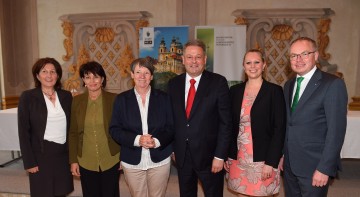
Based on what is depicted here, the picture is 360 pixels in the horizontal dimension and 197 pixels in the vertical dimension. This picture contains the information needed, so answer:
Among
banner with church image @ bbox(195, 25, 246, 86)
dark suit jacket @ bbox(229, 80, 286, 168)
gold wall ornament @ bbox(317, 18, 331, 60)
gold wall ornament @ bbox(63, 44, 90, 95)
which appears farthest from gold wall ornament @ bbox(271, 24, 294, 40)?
dark suit jacket @ bbox(229, 80, 286, 168)

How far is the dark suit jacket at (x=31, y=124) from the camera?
2.38m

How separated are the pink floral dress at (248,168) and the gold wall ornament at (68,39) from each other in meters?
5.99

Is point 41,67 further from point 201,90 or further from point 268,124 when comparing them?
point 268,124

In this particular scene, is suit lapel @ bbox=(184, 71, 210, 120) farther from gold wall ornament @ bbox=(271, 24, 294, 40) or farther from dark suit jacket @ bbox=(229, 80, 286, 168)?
gold wall ornament @ bbox=(271, 24, 294, 40)

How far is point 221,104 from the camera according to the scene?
2.23 meters

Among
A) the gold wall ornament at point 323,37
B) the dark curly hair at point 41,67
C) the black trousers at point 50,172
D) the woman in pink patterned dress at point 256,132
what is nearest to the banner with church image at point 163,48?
the gold wall ornament at point 323,37

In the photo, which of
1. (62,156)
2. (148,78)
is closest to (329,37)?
(148,78)

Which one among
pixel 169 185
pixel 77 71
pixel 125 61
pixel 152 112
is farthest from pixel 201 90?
pixel 77 71

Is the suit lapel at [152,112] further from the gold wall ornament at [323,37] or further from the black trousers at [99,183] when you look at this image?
the gold wall ornament at [323,37]

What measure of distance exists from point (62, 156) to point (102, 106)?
22.8 inches

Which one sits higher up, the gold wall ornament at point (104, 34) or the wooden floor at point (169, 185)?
the gold wall ornament at point (104, 34)

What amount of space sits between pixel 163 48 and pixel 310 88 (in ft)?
15.5

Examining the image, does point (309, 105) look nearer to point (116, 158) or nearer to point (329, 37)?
point (116, 158)

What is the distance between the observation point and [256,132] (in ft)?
7.23
